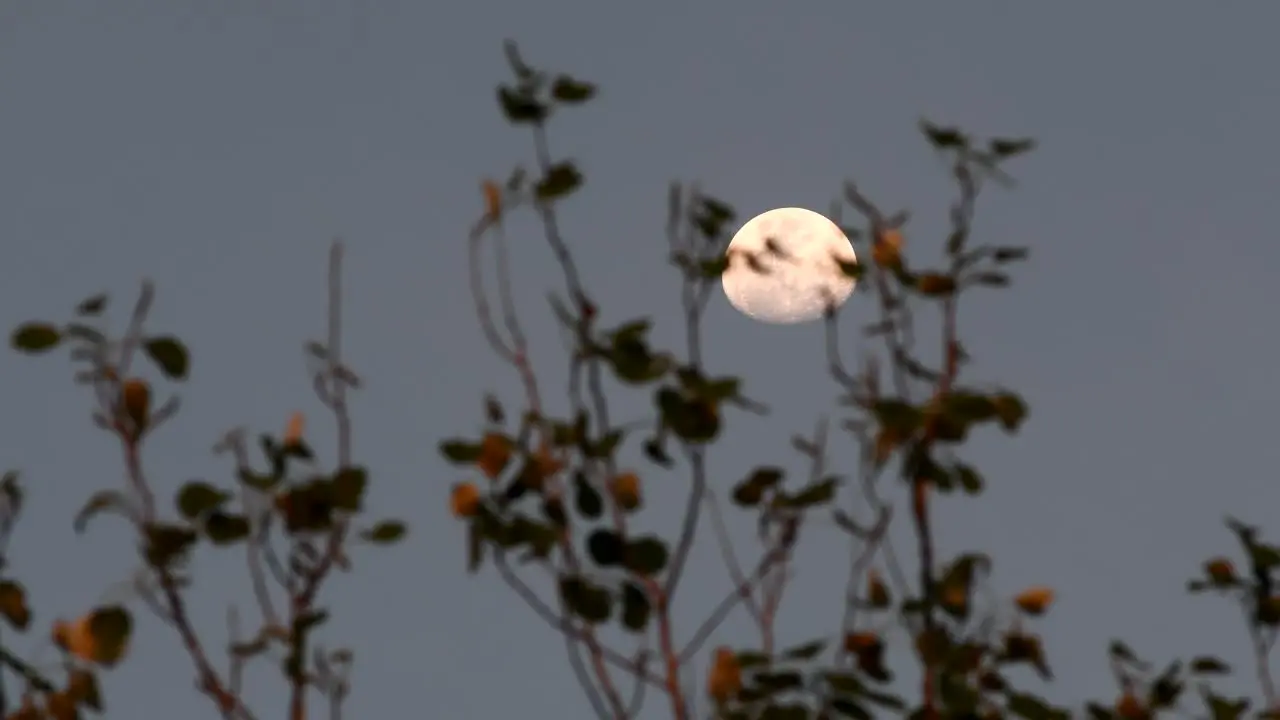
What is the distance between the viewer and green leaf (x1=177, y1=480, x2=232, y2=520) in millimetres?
3812

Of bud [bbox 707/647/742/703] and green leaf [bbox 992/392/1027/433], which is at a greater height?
green leaf [bbox 992/392/1027/433]

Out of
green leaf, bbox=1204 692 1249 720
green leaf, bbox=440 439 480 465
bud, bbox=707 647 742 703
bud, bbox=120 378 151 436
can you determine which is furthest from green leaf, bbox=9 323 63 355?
green leaf, bbox=1204 692 1249 720

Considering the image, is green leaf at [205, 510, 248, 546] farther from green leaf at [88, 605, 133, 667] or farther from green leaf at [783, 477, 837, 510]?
green leaf at [783, 477, 837, 510]

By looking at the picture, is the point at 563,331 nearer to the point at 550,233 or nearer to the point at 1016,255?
the point at 550,233

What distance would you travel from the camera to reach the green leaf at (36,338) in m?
3.91

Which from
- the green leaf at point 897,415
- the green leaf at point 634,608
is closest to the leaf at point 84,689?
the green leaf at point 634,608

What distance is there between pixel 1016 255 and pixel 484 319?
3.95ft

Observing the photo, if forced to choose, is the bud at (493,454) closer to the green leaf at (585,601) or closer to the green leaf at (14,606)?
the green leaf at (585,601)

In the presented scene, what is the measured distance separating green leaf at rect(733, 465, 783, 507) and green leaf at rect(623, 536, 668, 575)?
0.30m

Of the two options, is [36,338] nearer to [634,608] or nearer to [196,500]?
[196,500]

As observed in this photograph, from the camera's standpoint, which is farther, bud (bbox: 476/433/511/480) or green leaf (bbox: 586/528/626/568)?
green leaf (bbox: 586/528/626/568)

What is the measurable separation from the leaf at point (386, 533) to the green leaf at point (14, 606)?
0.82m

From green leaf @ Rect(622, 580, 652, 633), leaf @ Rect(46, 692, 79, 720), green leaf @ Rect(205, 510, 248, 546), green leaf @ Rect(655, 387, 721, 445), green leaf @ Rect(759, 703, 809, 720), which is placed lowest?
leaf @ Rect(46, 692, 79, 720)

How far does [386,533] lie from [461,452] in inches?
9.0
